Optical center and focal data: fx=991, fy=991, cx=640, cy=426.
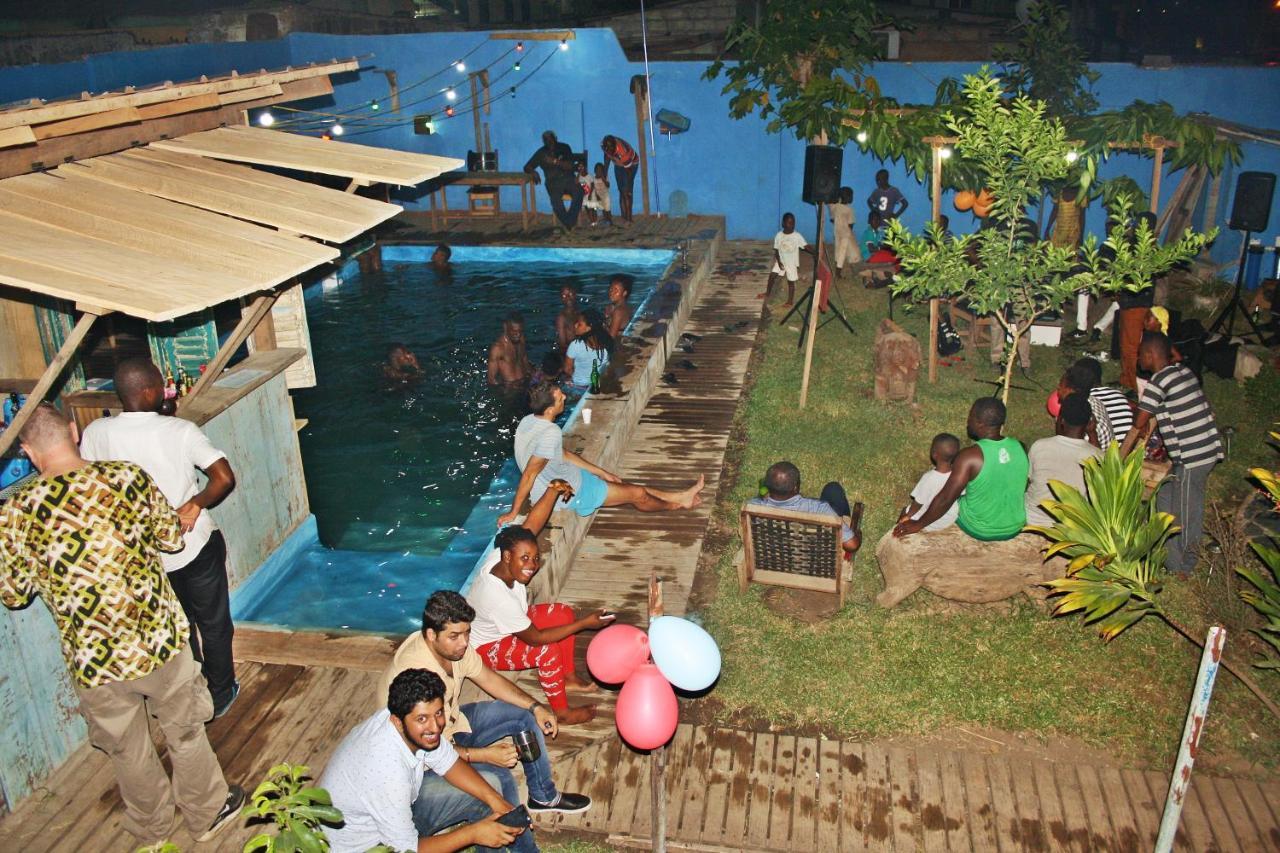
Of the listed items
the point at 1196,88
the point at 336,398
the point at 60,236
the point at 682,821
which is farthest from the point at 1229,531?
the point at 1196,88

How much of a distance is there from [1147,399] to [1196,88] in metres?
11.3

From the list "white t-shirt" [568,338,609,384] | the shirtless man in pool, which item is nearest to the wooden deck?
"white t-shirt" [568,338,609,384]

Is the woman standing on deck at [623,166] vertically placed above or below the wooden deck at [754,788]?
above

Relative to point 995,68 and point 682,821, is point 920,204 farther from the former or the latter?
point 682,821

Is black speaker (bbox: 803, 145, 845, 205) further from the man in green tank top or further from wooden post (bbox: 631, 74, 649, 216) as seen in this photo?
wooden post (bbox: 631, 74, 649, 216)

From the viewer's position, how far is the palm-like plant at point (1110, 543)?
529cm

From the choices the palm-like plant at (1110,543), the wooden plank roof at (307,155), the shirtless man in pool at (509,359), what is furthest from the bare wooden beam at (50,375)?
→ the shirtless man in pool at (509,359)

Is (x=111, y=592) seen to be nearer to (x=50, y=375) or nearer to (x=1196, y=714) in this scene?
(x=50, y=375)

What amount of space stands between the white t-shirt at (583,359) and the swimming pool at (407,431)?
1248 millimetres

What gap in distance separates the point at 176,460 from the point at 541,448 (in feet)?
8.49

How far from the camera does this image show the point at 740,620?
6973 mm

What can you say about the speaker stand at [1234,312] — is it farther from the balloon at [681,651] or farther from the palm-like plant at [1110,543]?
the balloon at [681,651]

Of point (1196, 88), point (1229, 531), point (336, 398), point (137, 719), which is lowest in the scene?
point (336, 398)

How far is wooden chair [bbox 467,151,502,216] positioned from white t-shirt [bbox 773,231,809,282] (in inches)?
297
